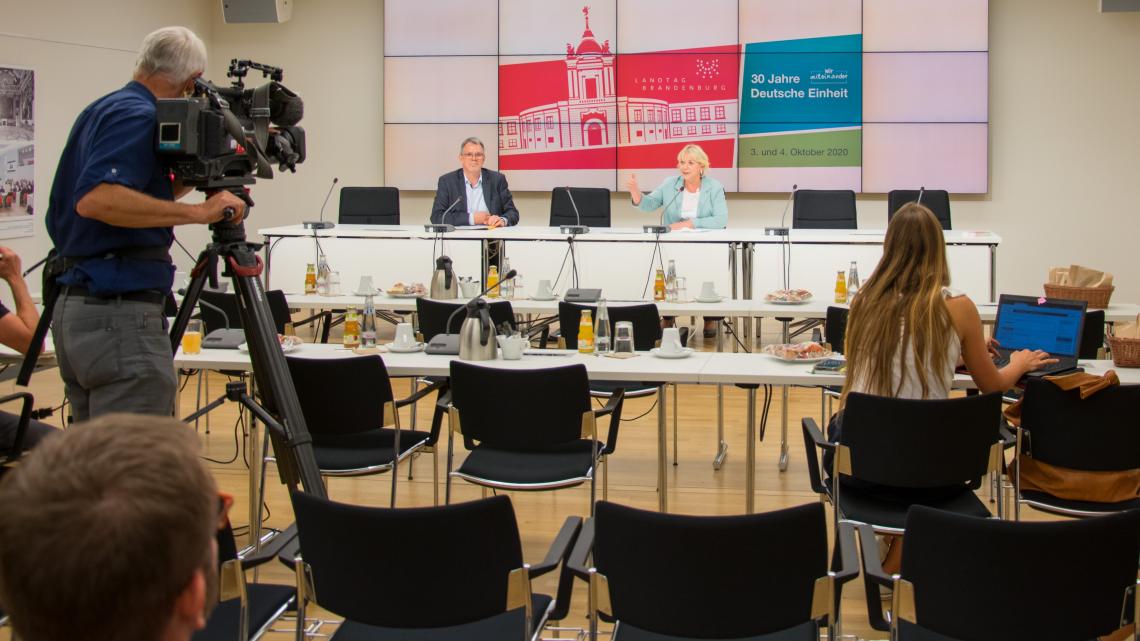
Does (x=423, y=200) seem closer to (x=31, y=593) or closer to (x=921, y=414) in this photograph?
(x=921, y=414)

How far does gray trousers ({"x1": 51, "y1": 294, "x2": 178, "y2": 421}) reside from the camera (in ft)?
9.20

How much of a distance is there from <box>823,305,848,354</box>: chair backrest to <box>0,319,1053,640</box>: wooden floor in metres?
0.58

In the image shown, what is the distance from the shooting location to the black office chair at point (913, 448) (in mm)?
3023

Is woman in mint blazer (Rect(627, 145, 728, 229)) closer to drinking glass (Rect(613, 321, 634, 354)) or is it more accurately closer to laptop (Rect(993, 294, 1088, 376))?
drinking glass (Rect(613, 321, 634, 354))

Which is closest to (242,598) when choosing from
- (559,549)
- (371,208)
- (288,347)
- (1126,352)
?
(559,549)

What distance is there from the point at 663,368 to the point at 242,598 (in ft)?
6.12

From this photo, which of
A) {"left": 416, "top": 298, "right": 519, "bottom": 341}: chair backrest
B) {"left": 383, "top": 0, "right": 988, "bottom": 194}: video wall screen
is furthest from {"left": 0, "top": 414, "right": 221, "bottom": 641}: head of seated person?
{"left": 383, "top": 0, "right": 988, "bottom": 194}: video wall screen

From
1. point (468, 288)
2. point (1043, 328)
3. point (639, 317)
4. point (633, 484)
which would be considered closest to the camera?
point (1043, 328)

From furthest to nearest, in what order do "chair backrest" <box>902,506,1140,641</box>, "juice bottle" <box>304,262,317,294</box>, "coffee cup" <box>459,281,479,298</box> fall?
"juice bottle" <box>304,262,317,294</box> → "coffee cup" <box>459,281,479,298</box> → "chair backrest" <box>902,506,1140,641</box>

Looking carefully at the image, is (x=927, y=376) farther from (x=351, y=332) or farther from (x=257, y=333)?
(x=351, y=332)

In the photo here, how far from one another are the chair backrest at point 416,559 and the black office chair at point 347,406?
1369 mm

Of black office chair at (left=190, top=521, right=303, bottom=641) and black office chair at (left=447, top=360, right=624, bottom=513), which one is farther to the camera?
black office chair at (left=447, top=360, right=624, bottom=513)

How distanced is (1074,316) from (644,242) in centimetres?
321

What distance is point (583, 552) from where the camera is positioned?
2363 millimetres
